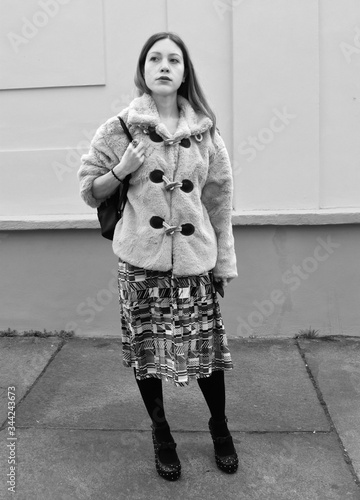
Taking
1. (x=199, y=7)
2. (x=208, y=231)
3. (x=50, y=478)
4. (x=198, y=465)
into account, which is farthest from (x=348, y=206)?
(x=50, y=478)

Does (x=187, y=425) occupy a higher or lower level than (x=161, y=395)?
lower

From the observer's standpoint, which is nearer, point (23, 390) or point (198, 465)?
point (198, 465)

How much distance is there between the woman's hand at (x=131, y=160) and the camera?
8.11ft

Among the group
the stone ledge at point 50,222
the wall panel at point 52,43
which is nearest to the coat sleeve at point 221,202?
the stone ledge at point 50,222

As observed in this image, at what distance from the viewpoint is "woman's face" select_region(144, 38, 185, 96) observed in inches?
101

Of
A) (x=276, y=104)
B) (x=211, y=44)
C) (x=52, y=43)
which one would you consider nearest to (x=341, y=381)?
(x=276, y=104)

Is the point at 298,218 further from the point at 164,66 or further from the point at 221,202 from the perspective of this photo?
the point at 164,66

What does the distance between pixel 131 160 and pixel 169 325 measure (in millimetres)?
749

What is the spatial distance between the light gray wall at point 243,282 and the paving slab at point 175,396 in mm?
278

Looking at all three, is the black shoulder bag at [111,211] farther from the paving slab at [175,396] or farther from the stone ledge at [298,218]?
the stone ledge at [298,218]

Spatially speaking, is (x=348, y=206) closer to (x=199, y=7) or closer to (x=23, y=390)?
(x=199, y=7)

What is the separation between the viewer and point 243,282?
15.1ft

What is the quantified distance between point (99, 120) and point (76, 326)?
1.65 metres

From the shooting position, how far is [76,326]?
15.4 feet
